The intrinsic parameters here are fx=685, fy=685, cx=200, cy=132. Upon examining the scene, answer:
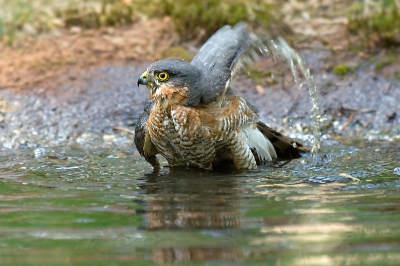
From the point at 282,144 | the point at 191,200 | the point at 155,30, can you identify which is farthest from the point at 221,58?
the point at 155,30

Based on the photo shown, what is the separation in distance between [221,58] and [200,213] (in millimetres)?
2128

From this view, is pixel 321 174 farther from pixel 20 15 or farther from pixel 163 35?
pixel 20 15

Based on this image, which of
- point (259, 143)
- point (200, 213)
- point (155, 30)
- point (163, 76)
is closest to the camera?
point (200, 213)

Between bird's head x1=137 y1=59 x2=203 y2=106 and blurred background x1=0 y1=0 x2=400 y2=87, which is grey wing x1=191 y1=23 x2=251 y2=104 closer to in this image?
bird's head x1=137 y1=59 x2=203 y2=106

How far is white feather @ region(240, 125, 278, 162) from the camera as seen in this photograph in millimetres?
6355

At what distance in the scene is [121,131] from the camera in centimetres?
807

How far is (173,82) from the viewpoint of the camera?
5.64 metres

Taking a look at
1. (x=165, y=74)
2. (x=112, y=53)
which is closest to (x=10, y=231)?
(x=165, y=74)

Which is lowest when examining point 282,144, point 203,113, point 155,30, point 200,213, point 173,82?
point 200,213

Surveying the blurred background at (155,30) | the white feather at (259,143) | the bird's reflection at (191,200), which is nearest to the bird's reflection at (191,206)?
the bird's reflection at (191,200)

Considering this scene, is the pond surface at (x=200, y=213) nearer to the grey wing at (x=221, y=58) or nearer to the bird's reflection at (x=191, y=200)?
the bird's reflection at (x=191, y=200)

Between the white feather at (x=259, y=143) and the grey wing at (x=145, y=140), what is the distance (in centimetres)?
85

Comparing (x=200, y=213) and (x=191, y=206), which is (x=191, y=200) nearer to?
(x=191, y=206)

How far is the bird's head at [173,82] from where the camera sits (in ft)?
18.4
